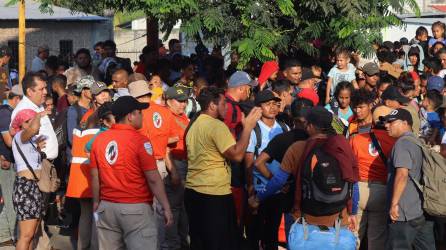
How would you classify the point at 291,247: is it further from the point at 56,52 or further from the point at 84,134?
the point at 56,52

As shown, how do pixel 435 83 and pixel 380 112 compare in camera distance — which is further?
pixel 435 83

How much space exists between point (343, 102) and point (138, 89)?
8.94ft

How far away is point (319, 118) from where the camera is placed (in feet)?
24.5

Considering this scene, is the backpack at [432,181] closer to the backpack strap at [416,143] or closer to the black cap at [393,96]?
the backpack strap at [416,143]

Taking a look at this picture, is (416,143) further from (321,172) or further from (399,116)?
(321,172)

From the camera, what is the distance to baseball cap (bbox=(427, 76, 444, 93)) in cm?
1243

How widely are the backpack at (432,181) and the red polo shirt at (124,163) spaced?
2568 millimetres

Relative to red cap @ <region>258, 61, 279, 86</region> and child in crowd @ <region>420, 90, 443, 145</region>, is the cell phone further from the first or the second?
red cap @ <region>258, 61, 279, 86</region>

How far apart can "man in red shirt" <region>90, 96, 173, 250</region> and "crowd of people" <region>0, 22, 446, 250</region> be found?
0.01 metres

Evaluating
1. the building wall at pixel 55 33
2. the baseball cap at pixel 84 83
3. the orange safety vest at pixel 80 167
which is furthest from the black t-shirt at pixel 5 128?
the building wall at pixel 55 33

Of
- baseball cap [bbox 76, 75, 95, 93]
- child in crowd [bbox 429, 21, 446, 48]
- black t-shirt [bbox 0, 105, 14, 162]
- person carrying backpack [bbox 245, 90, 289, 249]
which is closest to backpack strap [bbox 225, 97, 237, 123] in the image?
person carrying backpack [bbox 245, 90, 289, 249]

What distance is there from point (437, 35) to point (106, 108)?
28.3ft

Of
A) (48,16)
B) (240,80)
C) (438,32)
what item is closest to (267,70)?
(240,80)

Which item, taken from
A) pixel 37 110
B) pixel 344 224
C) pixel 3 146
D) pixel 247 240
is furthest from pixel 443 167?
pixel 3 146
